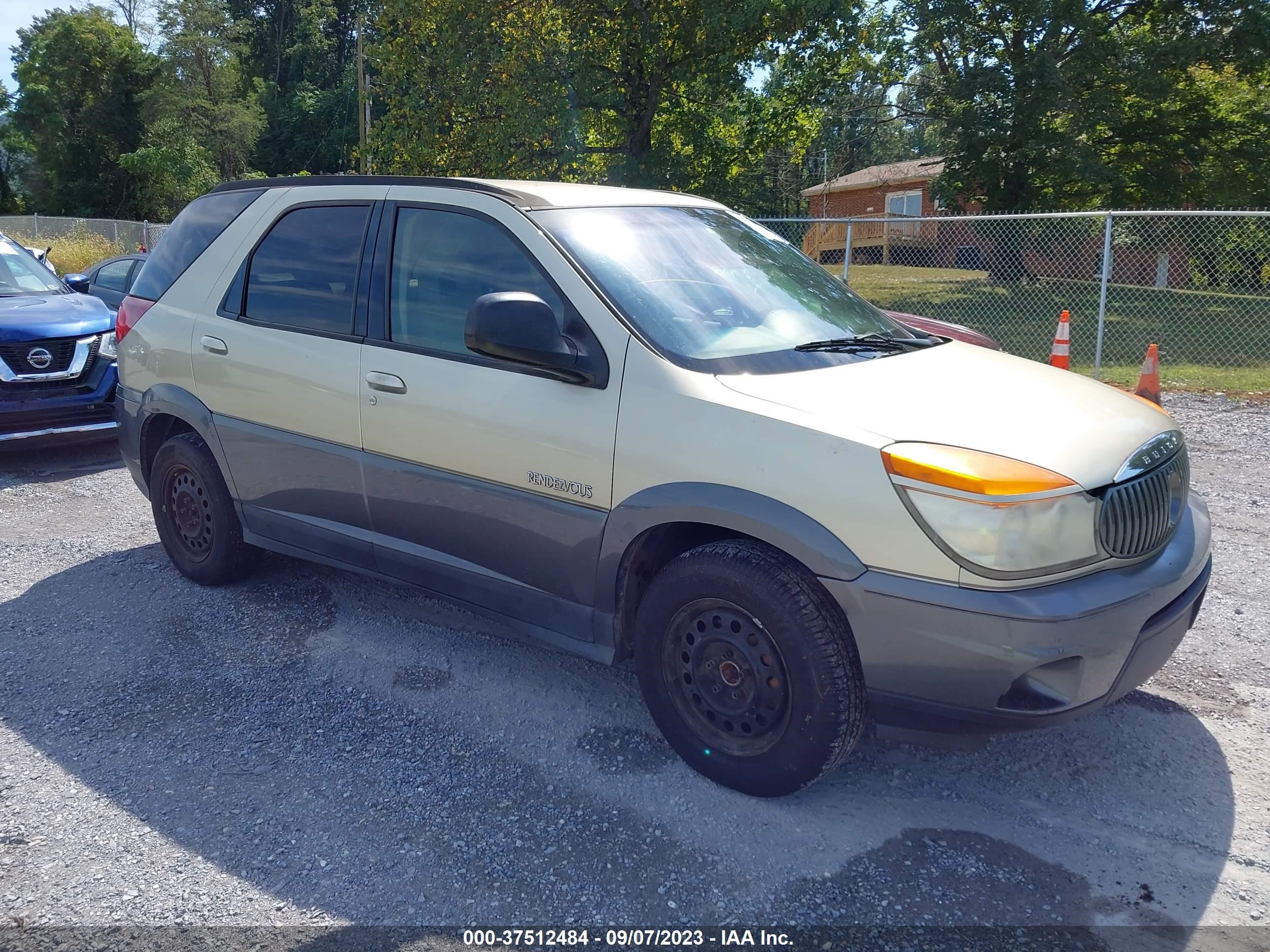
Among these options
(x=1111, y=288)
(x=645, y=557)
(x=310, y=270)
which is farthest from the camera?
(x=1111, y=288)

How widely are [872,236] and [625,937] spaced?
117 feet

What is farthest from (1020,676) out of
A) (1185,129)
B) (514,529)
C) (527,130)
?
(1185,129)

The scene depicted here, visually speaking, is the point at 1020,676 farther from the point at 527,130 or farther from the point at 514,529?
the point at 527,130

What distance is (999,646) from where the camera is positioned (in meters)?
2.74

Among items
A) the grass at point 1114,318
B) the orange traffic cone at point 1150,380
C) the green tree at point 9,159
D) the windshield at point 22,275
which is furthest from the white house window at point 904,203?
the green tree at point 9,159

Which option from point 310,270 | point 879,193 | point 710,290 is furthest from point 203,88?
point 710,290

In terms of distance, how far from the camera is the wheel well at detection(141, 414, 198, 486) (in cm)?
517

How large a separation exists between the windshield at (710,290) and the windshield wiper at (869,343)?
0.03 m

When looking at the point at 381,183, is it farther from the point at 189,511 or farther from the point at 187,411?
the point at 189,511

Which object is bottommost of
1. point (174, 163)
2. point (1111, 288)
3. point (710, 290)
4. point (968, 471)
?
point (968, 471)

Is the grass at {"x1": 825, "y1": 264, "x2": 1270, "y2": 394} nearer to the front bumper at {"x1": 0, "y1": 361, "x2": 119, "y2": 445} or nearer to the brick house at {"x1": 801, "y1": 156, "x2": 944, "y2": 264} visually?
the brick house at {"x1": 801, "y1": 156, "x2": 944, "y2": 264}

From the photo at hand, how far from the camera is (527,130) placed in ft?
54.1

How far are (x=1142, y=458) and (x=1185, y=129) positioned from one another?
2143 centimetres

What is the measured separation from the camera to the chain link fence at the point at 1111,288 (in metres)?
13.4
